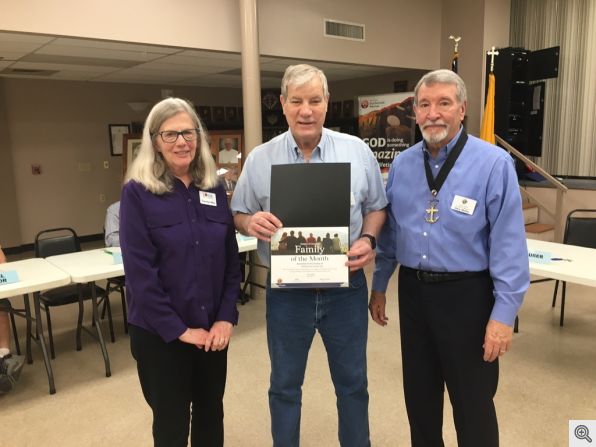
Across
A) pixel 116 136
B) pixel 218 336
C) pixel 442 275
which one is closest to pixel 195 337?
pixel 218 336

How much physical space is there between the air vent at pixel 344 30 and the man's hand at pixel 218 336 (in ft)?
15.0

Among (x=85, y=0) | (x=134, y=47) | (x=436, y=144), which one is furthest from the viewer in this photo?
(x=134, y=47)

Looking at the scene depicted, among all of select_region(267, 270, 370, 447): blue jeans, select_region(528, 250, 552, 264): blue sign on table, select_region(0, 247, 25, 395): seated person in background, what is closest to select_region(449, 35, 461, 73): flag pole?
select_region(528, 250, 552, 264): blue sign on table

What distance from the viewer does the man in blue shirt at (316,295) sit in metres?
1.76

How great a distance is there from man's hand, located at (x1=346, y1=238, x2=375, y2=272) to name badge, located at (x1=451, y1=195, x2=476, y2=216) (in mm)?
327

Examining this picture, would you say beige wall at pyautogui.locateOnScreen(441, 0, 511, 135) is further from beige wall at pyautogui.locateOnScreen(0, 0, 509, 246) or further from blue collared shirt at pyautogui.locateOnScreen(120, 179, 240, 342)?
blue collared shirt at pyautogui.locateOnScreen(120, 179, 240, 342)

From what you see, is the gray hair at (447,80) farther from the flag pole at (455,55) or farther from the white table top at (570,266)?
the flag pole at (455,55)

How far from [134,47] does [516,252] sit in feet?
13.4

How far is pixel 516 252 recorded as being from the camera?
1.58 m

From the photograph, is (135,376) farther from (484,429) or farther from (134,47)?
(134,47)

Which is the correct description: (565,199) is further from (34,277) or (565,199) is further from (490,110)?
(34,277)

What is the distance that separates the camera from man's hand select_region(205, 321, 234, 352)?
1.68 m

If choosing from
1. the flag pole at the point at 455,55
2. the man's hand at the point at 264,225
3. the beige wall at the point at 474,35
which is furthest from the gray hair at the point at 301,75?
the beige wall at the point at 474,35

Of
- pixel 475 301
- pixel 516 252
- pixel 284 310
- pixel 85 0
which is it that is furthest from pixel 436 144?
pixel 85 0
